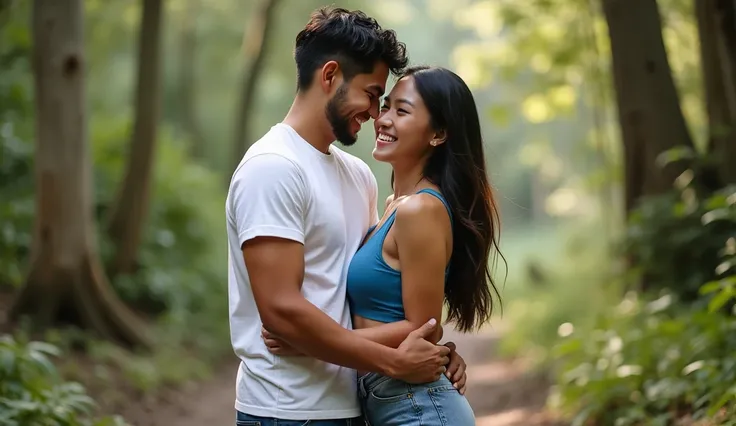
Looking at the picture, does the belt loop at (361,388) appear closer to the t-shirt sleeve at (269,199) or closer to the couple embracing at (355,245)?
the couple embracing at (355,245)

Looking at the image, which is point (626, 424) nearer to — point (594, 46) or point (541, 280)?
point (594, 46)

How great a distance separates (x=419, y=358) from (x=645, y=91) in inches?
238

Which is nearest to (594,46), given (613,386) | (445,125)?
(613,386)

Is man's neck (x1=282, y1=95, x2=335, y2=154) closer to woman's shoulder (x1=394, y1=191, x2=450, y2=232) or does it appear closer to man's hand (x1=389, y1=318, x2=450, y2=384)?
woman's shoulder (x1=394, y1=191, x2=450, y2=232)

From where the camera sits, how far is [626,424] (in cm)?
638

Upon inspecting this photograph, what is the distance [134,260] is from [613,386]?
7.18 metres

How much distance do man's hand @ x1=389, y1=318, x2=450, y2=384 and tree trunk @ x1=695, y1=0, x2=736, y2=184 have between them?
4969mm

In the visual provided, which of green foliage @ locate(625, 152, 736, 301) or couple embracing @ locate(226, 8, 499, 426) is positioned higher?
green foliage @ locate(625, 152, 736, 301)

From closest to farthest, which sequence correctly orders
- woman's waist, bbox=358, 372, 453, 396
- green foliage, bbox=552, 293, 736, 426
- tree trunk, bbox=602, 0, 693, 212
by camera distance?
woman's waist, bbox=358, 372, 453, 396 < green foliage, bbox=552, 293, 736, 426 < tree trunk, bbox=602, 0, 693, 212

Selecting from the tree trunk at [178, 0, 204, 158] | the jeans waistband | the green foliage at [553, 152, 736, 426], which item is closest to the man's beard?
the jeans waistband

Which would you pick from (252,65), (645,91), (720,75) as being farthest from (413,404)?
(252,65)

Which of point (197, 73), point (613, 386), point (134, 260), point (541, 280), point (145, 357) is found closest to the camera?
point (613, 386)

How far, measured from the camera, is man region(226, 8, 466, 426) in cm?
310

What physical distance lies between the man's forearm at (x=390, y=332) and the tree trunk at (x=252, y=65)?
14.0 m
